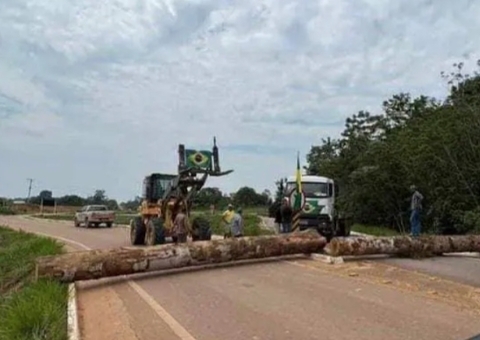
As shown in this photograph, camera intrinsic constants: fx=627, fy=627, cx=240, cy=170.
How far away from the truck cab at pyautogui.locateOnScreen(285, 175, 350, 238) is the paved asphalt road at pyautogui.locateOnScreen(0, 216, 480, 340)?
1183cm

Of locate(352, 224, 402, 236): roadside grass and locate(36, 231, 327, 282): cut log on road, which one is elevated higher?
locate(352, 224, 402, 236): roadside grass

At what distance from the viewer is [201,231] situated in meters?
22.5

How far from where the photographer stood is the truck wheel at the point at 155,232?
21.6m

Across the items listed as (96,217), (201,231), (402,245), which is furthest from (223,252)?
(96,217)

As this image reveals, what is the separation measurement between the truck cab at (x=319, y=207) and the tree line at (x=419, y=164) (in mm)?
5723

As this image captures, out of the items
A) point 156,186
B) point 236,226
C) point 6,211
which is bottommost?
point 236,226

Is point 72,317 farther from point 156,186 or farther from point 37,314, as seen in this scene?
point 156,186

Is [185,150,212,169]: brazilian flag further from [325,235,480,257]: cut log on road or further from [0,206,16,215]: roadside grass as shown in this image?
[0,206,16,215]: roadside grass

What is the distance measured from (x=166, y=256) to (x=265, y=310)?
17.2 feet

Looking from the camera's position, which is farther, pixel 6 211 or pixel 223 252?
pixel 6 211

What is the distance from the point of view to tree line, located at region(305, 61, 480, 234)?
2900 centimetres

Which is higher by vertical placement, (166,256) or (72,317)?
(166,256)

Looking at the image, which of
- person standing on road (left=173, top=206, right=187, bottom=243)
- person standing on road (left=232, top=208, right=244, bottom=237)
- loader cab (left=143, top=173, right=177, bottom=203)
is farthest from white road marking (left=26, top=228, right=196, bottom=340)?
loader cab (left=143, top=173, right=177, bottom=203)

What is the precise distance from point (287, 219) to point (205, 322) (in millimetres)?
14703
